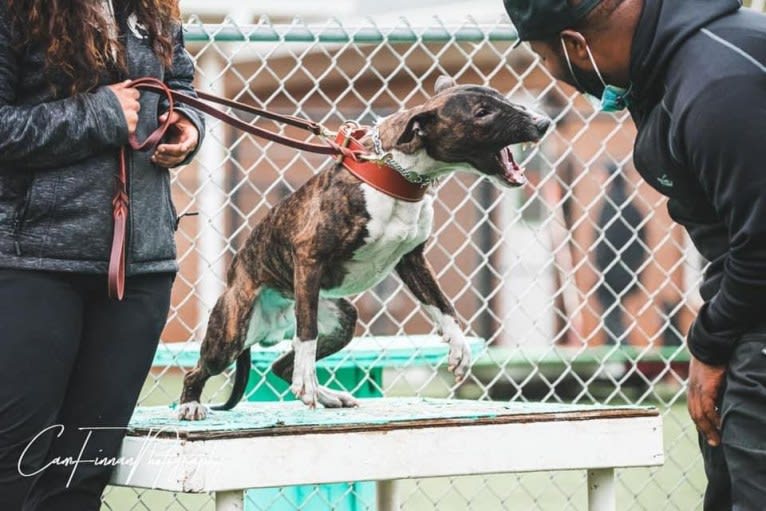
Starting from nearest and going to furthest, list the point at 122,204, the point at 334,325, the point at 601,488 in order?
the point at 122,204
the point at 601,488
the point at 334,325

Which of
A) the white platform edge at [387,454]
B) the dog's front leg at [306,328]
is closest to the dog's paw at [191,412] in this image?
the dog's front leg at [306,328]

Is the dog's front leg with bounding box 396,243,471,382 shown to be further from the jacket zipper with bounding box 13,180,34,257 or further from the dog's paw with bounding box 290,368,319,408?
the jacket zipper with bounding box 13,180,34,257

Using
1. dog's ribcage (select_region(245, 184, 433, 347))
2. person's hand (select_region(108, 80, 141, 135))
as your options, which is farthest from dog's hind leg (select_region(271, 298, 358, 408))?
person's hand (select_region(108, 80, 141, 135))

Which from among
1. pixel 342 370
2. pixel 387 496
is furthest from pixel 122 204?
pixel 342 370

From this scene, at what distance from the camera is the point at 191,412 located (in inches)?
137

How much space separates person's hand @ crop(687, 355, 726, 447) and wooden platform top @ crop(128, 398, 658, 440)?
0.78m

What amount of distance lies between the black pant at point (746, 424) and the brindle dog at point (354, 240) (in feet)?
4.13

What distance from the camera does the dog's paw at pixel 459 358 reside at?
3611 millimetres

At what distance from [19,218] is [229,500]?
2.79ft

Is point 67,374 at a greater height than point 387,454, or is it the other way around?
point 67,374

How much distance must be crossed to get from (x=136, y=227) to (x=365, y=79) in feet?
27.5

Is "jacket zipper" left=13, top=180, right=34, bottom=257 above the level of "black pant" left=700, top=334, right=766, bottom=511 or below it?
above

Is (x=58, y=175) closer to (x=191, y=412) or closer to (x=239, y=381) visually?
(x=191, y=412)

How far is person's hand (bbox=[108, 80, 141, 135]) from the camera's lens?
280 cm
